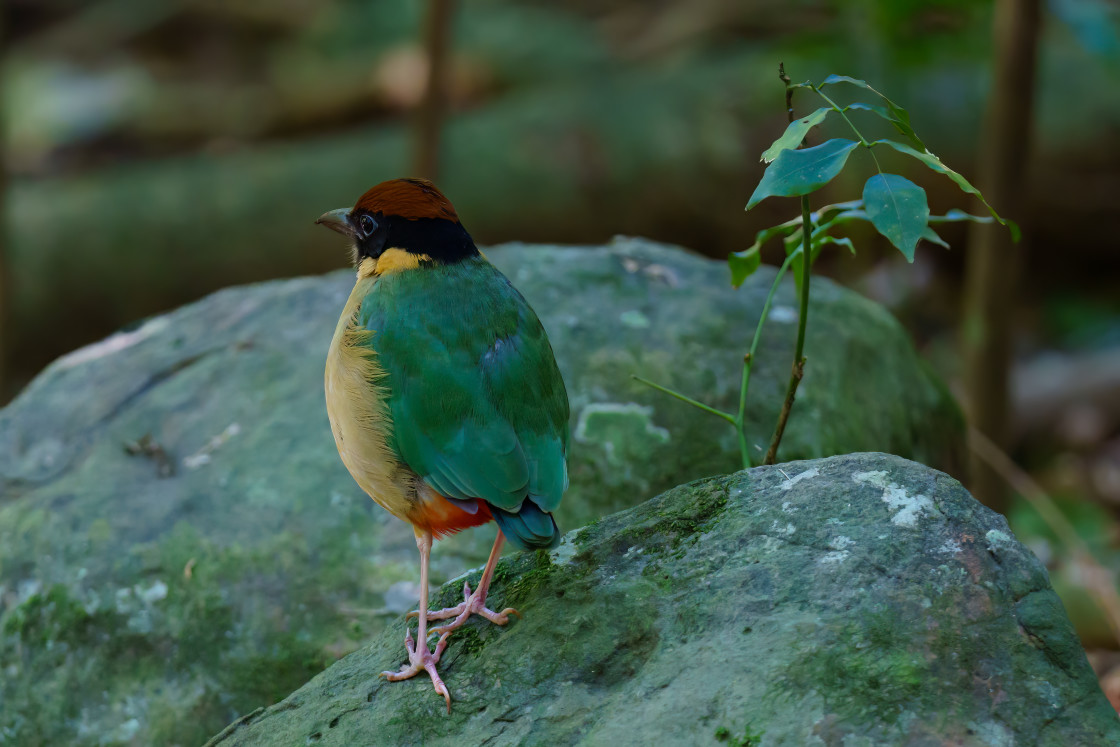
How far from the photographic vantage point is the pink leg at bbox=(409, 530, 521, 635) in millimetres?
2426

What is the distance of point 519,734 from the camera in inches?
83.4

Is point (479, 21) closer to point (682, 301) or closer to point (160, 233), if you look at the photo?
point (160, 233)

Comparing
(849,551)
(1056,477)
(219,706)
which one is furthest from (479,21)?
(849,551)

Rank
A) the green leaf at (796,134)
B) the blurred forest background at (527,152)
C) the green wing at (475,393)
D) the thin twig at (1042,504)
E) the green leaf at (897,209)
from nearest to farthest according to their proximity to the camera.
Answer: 1. the green leaf at (897,209)
2. the green leaf at (796,134)
3. the green wing at (475,393)
4. the thin twig at (1042,504)
5. the blurred forest background at (527,152)

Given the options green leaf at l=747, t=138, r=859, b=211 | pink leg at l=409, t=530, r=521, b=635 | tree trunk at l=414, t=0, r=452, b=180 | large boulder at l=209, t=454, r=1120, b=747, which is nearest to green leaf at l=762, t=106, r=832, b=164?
green leaf at l=747, t=138, r=859, b=211

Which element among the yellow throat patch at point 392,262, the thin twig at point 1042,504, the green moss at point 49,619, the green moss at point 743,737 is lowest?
the thin twig at point 1042,504

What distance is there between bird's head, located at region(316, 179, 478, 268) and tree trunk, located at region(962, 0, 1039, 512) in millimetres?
2931

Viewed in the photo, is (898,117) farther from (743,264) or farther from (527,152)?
(527,152)

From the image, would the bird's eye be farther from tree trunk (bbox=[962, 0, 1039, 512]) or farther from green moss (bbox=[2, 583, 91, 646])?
tree trunk (bbox=[962, 0, 1039, 512])

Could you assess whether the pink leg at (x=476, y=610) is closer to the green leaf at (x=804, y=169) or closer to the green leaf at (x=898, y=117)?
the green leaf at (x=804, y=169)

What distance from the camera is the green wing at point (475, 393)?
2418 millimetres

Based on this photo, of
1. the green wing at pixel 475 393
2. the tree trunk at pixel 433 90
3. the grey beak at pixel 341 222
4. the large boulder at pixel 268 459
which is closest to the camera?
the green wing at pixel 475 393

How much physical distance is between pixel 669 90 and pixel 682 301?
665 centimetres

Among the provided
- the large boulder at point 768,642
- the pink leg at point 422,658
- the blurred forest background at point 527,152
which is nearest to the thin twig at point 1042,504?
the blurred forest background at point 527,152
